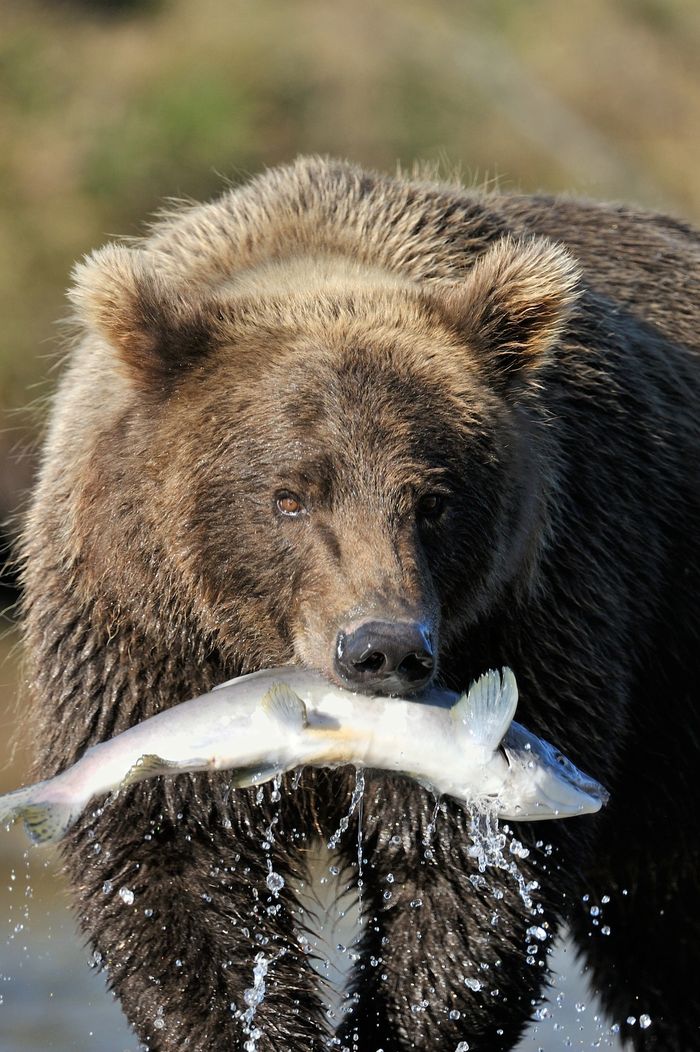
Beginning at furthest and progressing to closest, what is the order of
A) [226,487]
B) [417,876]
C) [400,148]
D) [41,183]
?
[400,148]
[41,183]
[417,876]
[226,487]

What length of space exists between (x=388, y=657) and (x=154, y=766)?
0.72m

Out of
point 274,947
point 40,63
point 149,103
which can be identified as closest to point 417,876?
point 274,947

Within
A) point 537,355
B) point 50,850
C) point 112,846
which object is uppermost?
point 537,355

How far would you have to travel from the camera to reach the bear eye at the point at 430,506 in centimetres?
520

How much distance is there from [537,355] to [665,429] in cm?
104

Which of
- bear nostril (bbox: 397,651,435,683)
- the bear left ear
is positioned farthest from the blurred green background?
bear nostril (bbox: 397,651,435,683)

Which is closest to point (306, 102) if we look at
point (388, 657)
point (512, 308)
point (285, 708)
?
point (512, 308)

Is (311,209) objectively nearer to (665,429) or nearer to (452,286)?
(452,286)

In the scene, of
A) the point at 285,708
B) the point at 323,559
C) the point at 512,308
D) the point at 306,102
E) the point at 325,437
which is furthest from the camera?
the point at 306,102

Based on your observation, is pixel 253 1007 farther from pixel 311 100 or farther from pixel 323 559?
pixel 311 100

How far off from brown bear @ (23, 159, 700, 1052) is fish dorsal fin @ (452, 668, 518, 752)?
0.29 meters

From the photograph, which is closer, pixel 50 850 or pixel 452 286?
pixel 452 286

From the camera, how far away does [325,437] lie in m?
5.19

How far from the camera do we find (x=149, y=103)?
782 inches
